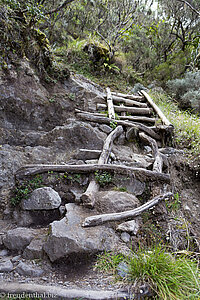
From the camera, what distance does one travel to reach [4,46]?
4.82m

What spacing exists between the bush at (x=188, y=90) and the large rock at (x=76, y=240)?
6.36 metres

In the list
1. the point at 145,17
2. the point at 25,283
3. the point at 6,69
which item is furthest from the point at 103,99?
the point at 145,17

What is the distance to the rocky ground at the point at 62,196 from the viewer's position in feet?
8.27

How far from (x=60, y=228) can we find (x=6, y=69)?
13.6ft

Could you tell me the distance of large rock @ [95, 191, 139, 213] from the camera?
10.4 feet

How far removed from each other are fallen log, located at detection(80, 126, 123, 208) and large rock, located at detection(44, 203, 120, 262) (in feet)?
1.24

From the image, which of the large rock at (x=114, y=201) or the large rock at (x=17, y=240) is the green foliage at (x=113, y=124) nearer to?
the large rock at (x=114, y=201)

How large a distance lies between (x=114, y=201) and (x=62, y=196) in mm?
986

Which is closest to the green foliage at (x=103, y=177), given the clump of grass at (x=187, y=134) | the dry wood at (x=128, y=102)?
the clump of grass at (x=187, y=134)

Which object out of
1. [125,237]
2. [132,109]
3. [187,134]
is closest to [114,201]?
[125,237]

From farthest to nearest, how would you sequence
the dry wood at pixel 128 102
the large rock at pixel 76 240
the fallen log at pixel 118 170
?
the dry wood at pixel 128 102, the fallen log at pixel 118 170, the large rock at pixel 76 240

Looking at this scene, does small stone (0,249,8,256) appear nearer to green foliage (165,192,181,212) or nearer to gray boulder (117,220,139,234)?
gray boulder (117,220,139,234)

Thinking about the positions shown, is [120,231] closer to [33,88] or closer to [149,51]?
[33,88]

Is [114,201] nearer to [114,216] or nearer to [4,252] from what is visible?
[114,216]
